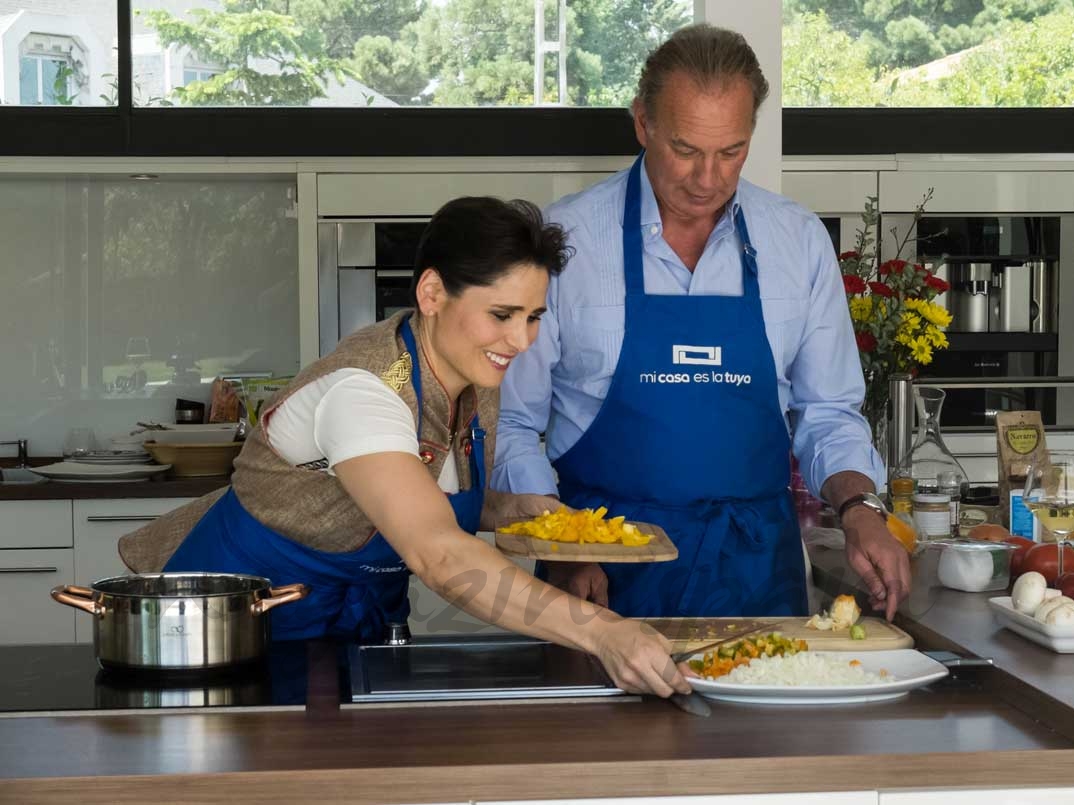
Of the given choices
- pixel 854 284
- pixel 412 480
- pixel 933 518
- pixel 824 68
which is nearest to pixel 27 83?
pixel 824 68

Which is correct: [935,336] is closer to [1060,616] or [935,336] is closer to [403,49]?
[1060,616]

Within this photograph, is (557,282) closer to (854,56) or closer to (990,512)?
(990,512)

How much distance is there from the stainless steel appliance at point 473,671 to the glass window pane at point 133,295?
123 inches

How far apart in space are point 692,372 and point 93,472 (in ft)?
7.83

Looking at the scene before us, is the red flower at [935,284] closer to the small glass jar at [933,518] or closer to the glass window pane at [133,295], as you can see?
the small glass jar at [933,518]

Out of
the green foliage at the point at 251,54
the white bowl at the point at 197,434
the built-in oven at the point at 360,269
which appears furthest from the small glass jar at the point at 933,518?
the green foliage at the point at 251,54

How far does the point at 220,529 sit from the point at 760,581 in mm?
893

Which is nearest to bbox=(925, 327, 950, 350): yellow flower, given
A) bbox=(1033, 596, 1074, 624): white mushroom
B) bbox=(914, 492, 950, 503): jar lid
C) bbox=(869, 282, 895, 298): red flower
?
bbox=(869, 282, 895, 298): red flower

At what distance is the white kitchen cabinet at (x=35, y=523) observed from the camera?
402 centimetres

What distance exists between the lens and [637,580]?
2.37 meters

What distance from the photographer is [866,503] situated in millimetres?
2160

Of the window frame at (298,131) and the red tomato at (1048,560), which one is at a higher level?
the window frame at (298,131)

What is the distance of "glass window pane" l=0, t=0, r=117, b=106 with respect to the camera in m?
4.57

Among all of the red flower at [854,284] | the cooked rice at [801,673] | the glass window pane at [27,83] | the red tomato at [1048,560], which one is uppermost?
the glass window pane at [27,83]
